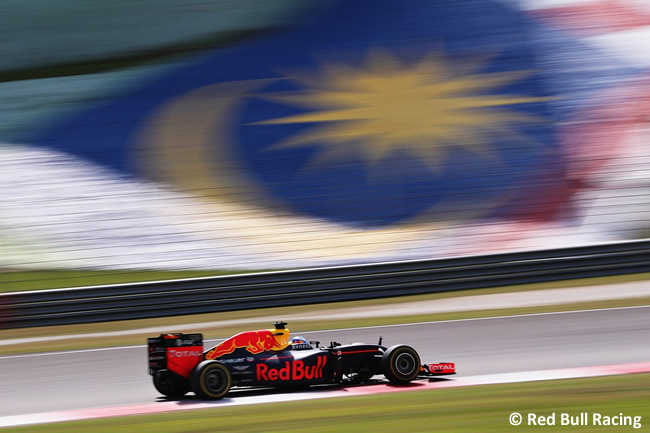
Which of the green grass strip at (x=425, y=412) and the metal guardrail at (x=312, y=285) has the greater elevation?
the metal guardrail at (x=312, y=285)

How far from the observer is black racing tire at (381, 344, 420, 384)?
695 cm

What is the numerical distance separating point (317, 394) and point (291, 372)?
Answer: 276 millimetres

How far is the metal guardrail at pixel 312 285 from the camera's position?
1235 centimetres

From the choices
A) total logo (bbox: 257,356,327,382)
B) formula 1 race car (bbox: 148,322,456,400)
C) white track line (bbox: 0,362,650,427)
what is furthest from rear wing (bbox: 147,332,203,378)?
total logo (bbox: 257,356,327,382)

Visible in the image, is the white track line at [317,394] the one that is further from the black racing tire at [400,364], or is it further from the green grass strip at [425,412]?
the green grass strip at [425,412]

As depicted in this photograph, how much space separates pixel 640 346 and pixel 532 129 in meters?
10.7

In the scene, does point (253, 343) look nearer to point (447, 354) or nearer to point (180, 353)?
point (180, 353)

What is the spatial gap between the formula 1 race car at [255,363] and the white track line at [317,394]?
0.11m

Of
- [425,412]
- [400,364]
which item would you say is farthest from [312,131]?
[425,412]

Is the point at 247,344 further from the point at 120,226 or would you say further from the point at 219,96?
the point at 219,96

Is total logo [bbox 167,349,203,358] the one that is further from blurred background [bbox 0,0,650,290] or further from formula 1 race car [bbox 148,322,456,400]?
blurred background [bbox 0,0,650,290]

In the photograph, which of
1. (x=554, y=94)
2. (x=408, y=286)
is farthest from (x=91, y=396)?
(x=554, y=94)

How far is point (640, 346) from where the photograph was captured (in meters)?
8.19

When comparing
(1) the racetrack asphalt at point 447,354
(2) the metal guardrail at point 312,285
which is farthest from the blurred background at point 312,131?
(1) the racetrack asphalt at point 447,354
